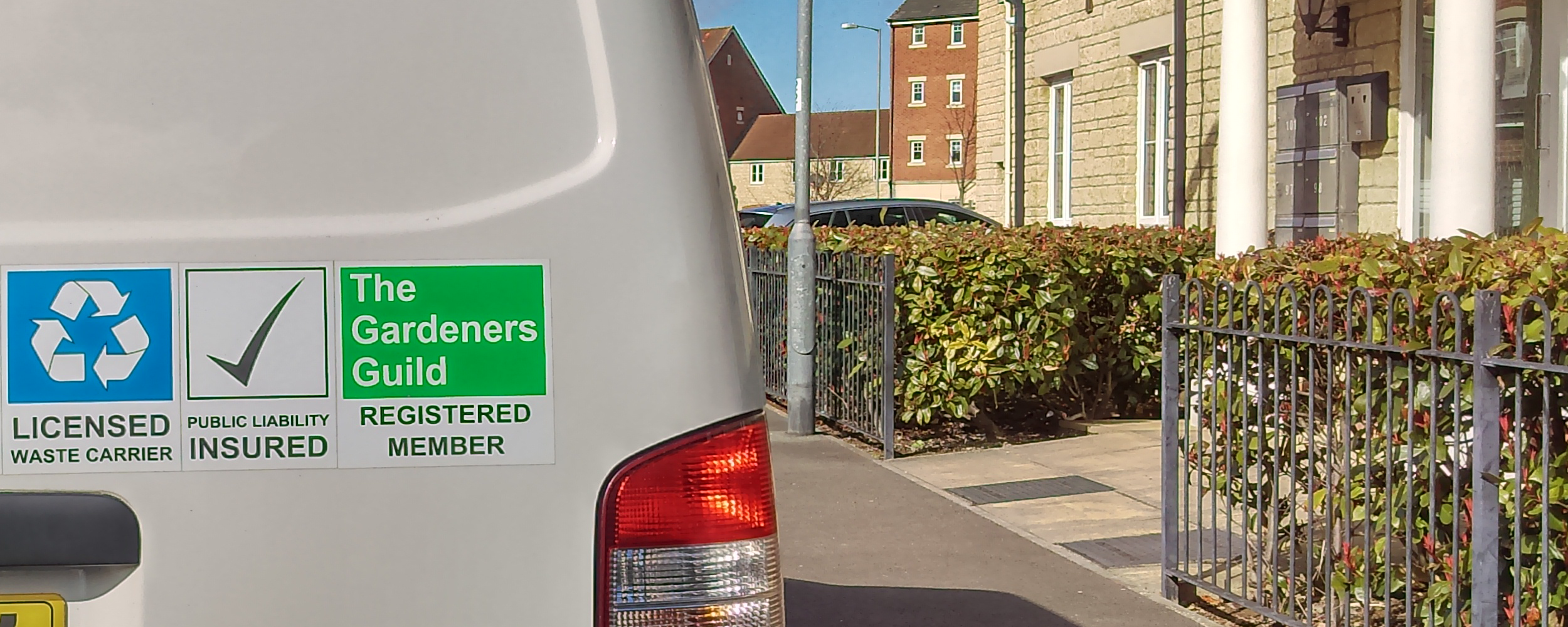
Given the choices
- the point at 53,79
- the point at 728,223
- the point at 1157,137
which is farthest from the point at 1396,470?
the point at 1157,137

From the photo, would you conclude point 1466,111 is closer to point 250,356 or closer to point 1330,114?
point 1330,114

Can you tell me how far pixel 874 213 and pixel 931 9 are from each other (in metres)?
59.4

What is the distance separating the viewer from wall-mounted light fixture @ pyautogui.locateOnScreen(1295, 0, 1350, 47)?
10820 mm

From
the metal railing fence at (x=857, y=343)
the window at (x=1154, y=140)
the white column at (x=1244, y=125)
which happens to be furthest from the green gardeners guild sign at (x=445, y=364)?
the window at (x=1154, y=140)

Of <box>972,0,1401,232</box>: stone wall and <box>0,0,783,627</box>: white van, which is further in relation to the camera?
<box>972,0,1401,232</box>: stone wall

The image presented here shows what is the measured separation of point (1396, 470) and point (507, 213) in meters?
3.08

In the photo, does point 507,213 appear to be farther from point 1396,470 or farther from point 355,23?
point 1396,470

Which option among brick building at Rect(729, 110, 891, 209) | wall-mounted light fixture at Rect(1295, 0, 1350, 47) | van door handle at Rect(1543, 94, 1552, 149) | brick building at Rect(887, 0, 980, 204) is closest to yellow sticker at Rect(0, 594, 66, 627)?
van door handle at Rect(1543, 94, 1552, 149)

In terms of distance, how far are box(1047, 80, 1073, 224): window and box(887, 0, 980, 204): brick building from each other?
57.3m

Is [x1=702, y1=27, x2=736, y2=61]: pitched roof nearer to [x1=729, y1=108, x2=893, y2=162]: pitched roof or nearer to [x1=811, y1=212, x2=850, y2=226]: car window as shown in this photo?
[x1=729, y1=108, x2=893, y2=162]: pitched roof

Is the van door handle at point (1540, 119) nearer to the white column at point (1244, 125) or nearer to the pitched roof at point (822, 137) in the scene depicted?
the white column at point (1244, 125)

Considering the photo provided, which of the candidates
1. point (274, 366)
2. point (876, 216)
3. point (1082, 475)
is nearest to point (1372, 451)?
point (274, 366)

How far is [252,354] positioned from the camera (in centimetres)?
191

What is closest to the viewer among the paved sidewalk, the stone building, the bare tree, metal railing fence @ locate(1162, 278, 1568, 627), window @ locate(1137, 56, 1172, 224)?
metal railing fence @ locate(1162, 278, 1568, 627)
